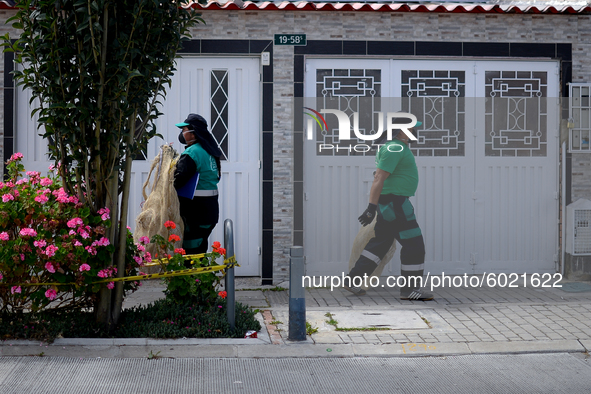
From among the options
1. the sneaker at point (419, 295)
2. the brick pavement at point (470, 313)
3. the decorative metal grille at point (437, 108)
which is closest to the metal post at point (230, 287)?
the brick pavement at point (470, 313)

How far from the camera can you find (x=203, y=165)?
24.3 ft

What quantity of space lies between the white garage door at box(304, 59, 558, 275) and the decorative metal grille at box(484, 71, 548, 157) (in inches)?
0.5

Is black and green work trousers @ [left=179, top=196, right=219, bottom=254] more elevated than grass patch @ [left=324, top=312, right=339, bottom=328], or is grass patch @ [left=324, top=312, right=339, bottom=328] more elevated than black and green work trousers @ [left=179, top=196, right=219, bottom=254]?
black and green work trousers @ [left=179, top=196, right=219, bottom=254]

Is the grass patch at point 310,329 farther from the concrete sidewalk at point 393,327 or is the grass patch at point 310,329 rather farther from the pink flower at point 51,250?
the pink flower at point 51,250

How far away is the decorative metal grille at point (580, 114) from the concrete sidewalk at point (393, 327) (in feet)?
6.07

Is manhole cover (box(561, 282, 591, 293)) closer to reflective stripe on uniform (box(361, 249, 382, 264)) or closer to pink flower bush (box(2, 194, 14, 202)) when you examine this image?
reflective stripe on uniform (box(361, 249, 382, 264))

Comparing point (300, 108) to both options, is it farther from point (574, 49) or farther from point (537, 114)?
point (574, 49)

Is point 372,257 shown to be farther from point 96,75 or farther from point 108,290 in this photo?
point 96,75

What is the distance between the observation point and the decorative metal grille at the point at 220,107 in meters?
8.59

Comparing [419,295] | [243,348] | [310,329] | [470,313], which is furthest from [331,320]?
[470,313]

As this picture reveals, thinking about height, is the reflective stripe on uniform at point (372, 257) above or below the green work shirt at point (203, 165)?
below

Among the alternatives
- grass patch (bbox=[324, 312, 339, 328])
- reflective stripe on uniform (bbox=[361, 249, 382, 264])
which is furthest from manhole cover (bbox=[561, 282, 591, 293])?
grass patch (bbox=[324, 312, 339, 328])

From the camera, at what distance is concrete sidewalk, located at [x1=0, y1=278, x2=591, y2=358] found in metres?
5.79

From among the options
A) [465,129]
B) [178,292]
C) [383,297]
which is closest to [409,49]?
[465,129]
